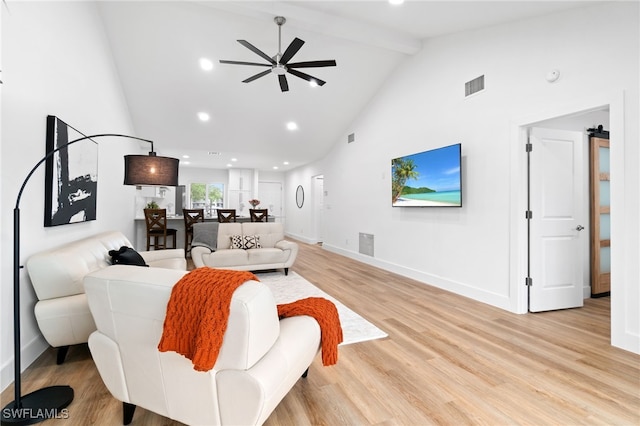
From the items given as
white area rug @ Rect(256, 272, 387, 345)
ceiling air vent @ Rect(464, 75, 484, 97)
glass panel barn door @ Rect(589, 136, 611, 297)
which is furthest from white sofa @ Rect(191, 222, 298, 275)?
glass panel barn door @ Rect(589, 136, 611, 297)

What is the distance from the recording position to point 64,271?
221cm

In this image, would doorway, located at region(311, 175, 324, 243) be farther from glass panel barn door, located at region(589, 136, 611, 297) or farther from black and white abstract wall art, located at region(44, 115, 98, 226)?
glass panel barn door, located at region(589, 136, 611, 297)

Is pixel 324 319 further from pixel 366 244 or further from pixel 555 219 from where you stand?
pixel 366 244

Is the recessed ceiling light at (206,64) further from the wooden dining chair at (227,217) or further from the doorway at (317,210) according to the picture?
the doorway at (317,210)

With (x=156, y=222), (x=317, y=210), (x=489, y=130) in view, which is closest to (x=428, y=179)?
(x=489, y=130)

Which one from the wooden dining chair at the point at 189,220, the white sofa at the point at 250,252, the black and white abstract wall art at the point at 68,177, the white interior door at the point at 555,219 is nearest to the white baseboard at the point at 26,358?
the black and white abstract wall art at the point at 68,177

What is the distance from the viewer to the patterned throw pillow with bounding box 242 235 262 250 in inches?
203

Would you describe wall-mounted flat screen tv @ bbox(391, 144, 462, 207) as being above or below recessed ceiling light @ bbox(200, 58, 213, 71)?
below

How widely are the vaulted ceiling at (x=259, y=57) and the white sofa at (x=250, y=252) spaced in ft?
8.05

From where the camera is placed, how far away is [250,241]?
5.20 meters

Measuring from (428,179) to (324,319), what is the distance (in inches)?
128

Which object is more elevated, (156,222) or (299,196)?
(299,196)

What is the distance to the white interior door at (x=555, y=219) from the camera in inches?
132

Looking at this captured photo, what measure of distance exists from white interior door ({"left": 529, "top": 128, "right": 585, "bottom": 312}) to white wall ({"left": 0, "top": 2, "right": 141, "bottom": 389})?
14.9ft
